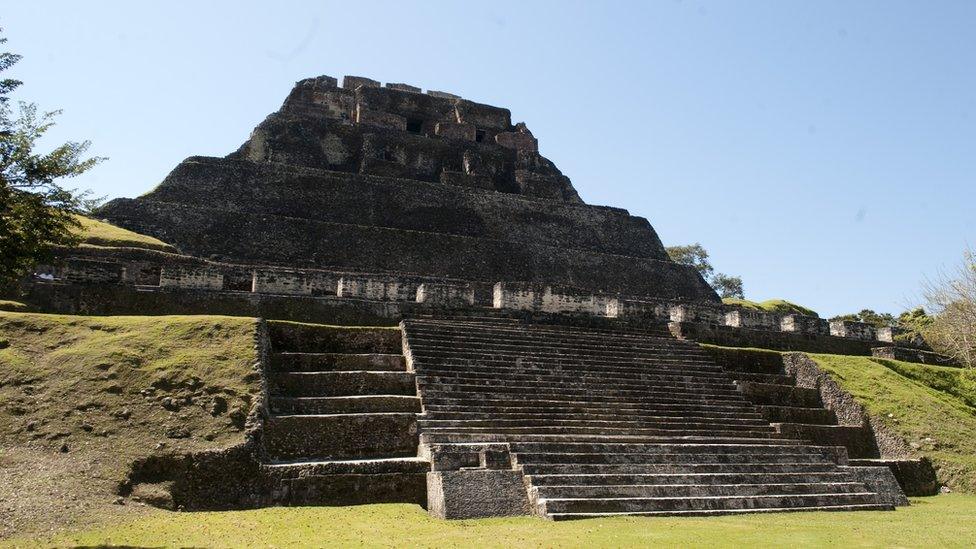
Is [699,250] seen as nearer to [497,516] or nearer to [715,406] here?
[715,406]

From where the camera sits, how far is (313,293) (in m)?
14.5

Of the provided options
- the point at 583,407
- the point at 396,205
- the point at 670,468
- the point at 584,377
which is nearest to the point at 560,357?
the point at 584,377

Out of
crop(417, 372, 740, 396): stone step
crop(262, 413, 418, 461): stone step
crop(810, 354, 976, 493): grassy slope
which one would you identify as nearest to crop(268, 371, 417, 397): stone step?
crop(417, 372, 740, 396): stone step

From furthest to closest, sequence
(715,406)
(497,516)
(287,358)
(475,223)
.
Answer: (475,223) → (715,406) → (287,358) → (497,516)

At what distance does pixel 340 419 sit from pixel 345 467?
108 centimetres

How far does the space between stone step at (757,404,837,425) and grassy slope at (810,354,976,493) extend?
2.44ft

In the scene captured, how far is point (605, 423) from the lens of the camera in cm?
1150

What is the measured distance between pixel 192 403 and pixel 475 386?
4083mm

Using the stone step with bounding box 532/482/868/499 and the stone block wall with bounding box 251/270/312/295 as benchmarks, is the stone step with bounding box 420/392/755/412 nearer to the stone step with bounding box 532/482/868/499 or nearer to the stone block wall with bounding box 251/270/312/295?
the stone step with bounding box 532/482/868/499

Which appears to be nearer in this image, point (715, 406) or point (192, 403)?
point (192, 403)

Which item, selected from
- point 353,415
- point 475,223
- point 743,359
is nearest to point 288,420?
point 353,415

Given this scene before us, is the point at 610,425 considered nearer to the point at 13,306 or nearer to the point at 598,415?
the point at 598,415

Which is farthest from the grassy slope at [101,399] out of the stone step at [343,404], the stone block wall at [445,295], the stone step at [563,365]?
the stone block wall at [445,295]

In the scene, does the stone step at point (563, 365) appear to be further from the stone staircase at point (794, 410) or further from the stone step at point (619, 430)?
the stone step at point (619, 430)
